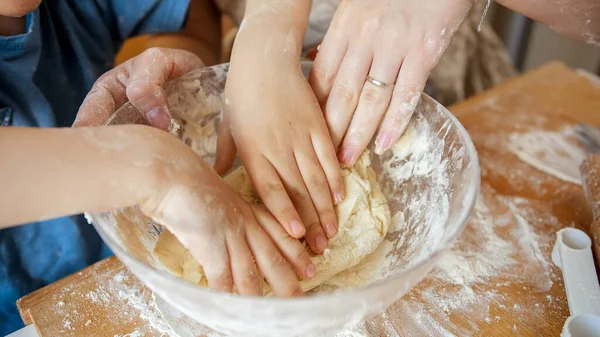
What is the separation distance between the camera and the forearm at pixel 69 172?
0.48m

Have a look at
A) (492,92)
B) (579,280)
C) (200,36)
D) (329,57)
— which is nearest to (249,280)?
(329,57)

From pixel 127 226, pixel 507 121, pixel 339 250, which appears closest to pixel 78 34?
pixel 127 226

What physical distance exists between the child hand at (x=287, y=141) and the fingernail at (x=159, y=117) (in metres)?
0.09

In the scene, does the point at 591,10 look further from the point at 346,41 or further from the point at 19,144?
the point at 19,144

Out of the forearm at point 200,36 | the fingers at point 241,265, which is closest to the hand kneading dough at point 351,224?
the fingers at point 241,265

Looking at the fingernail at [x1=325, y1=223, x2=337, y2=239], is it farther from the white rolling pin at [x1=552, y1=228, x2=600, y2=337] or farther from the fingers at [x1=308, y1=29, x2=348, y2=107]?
the white rolling pin at [x1=552, y1=228, x2=600, y2=337]

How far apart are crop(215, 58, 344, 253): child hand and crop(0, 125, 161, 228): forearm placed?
0.63 feet

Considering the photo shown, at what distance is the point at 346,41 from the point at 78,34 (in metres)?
0.55

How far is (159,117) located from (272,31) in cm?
21

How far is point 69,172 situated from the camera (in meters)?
0.49

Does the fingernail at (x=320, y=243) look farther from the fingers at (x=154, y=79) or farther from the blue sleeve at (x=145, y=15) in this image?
the blue sleeve at (x=145, y=15)

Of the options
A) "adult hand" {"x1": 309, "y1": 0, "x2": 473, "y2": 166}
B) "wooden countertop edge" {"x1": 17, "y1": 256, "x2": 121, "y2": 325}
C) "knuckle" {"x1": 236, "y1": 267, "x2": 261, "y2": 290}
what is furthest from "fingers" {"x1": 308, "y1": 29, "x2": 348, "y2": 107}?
"wooden countertop edge" {"x1": 17, "y1": 256, "x2": 121, "y2": 325}

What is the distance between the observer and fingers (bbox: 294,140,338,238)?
0.69 m

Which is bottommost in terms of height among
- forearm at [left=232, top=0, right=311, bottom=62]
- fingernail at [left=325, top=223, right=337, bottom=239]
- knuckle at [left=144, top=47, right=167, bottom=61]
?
fingernail at [left=325, top=223, right=337, bottom=239]
